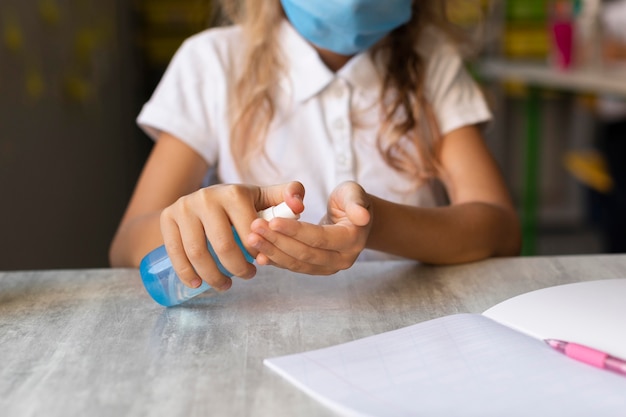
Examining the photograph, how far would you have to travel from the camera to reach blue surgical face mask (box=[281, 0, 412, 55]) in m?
0.95

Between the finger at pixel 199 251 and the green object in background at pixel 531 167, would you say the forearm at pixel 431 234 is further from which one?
the green object in background at pixel 531 167

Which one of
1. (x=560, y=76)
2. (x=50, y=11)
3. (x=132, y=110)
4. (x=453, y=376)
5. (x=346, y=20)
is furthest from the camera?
(x=132, y=110)

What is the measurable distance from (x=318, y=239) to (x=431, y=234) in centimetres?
21

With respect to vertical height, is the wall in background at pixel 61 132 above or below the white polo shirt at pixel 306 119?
below

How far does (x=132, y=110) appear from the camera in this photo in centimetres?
289

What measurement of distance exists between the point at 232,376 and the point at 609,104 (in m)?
2.70

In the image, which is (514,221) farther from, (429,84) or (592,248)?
(592,248)

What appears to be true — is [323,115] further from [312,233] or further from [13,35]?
[13,35]

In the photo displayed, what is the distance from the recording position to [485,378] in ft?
1.75

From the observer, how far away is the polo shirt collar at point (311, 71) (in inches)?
42.9

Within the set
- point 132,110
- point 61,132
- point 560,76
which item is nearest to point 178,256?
point 61,132

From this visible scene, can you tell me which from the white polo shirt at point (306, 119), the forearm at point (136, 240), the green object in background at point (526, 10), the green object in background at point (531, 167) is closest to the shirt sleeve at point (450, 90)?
the white polo shirt at point (306, 119)

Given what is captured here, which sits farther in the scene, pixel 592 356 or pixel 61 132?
pixel 61 132

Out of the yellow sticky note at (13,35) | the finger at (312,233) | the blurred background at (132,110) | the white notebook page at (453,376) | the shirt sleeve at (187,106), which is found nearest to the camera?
the white notebook page at (453,376)
